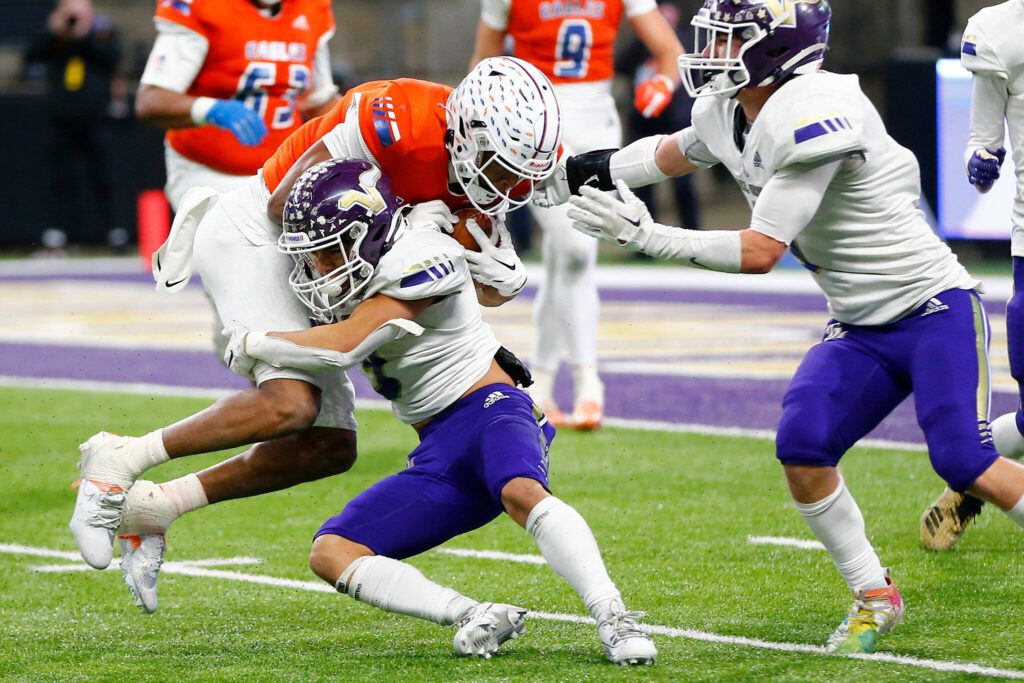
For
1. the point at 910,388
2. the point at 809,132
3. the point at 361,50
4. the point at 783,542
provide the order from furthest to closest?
1. the point at 361,50
2. the point at 783,542
3. the point at 910,388
4. the point at 809,132

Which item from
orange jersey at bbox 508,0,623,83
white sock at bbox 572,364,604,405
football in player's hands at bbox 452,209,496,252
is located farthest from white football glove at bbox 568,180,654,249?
orange jersey at bbox 508,0,623,83

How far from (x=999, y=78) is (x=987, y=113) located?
132 mm

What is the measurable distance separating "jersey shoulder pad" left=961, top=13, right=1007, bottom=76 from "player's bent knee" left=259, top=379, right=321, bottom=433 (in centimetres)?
217

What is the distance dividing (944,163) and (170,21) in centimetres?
792

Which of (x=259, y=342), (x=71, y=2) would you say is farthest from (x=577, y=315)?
(x=71, y=2)

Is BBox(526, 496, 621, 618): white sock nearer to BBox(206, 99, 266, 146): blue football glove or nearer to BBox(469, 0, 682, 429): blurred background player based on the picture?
BBox(206, 99, 266, 146): blue football glove

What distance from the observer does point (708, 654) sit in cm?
390

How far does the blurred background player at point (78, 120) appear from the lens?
16453 mm

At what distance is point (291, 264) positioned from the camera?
4.38 meters

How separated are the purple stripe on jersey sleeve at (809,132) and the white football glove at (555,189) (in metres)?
0.80

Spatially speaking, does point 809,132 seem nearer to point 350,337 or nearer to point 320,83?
point 350,337

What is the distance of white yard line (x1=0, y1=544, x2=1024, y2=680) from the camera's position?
3.71m

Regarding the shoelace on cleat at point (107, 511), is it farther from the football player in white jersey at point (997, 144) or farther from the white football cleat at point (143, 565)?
the football player in white jersey at point (997, 144)

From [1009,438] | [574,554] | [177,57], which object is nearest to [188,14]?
[177,57]
